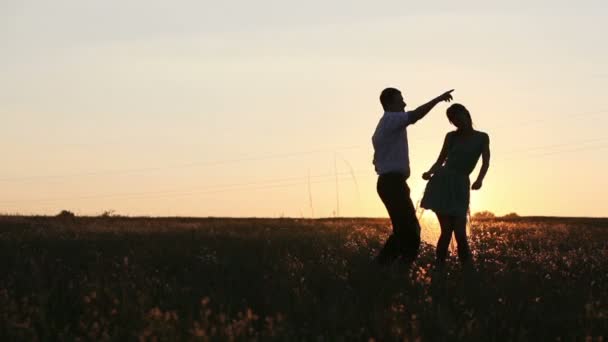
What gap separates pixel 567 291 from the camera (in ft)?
23.0

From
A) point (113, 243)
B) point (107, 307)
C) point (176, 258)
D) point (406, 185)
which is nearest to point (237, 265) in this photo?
point (176, 258)

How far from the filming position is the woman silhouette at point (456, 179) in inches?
377

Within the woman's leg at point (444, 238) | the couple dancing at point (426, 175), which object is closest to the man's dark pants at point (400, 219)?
the couple dancing at point (426, 175)

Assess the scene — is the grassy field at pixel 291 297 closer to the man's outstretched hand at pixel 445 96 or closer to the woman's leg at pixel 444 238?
the woman's leg at pixel 444 238

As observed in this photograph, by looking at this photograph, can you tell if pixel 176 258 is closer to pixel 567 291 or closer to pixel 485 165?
pixel 485 165

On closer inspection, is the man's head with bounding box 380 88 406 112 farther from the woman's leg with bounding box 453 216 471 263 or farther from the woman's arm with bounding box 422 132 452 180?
the woman's leg with bounding box 453 216 471 263

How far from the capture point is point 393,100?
9.23 m

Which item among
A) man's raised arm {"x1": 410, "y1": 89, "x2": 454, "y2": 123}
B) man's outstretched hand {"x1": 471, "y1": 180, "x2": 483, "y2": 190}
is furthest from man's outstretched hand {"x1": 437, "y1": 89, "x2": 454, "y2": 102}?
man's outstretched hand {"x1": 471, "y1": 180, "x2": 483, "y2": 190}

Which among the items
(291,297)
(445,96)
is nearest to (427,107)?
(445,96)

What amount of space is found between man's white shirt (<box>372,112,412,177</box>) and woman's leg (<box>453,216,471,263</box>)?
89cm

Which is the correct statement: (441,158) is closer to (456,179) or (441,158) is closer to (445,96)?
(456,179)

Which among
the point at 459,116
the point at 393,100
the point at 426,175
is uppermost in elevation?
the point at 393,100

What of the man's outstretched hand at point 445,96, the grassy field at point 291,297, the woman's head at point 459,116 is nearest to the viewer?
the grassy field at point 291,297

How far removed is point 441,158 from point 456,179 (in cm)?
36
